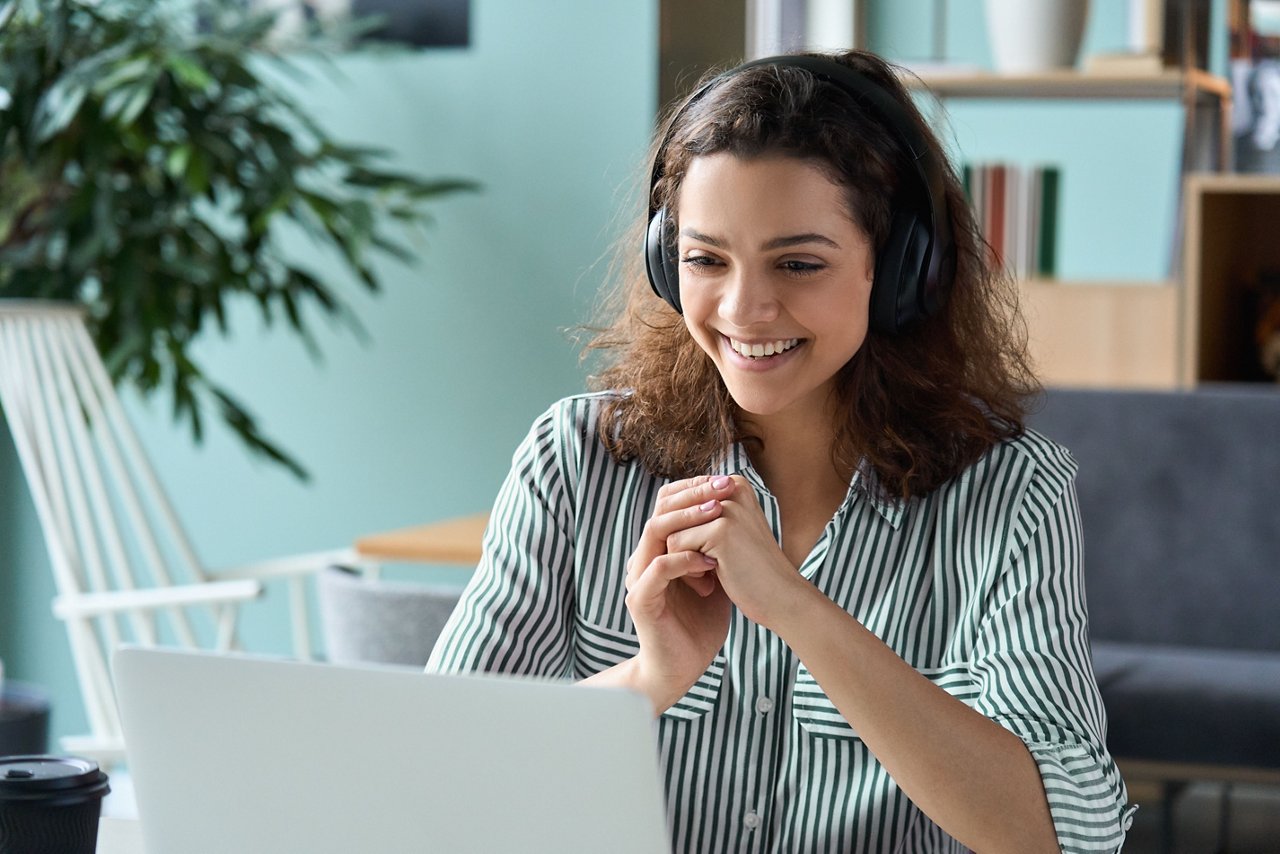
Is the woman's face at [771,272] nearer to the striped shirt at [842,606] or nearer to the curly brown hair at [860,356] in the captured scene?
the curly brown hair at [860,356]

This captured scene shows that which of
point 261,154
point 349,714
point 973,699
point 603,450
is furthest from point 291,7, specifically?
point 349,714

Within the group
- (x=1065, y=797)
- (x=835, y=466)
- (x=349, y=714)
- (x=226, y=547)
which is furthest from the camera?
(x=226, y=547)

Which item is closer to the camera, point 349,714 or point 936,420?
point 349,714

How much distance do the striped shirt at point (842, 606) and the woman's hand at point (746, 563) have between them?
5.5 inches

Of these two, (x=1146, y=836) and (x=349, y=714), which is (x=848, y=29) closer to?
(x=1146, y=836)

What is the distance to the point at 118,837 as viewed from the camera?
3.25 ft

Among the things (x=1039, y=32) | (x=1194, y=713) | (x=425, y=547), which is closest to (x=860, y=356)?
(x=425, y=547)

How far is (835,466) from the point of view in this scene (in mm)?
1242

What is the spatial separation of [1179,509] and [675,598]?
6.47 ft

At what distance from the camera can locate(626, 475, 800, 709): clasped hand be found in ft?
3.28

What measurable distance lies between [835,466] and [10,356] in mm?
1868

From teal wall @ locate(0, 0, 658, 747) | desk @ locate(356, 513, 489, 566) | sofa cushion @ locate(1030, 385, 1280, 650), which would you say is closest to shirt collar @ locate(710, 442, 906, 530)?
desk @ locate(356, 513, 489, 566)

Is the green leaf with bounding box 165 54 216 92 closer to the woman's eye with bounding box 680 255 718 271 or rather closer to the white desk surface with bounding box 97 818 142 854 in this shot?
the woman's eye with bounding box 680 255 718 271

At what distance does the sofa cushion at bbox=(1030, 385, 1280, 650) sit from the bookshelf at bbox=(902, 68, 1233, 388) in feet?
0.39
